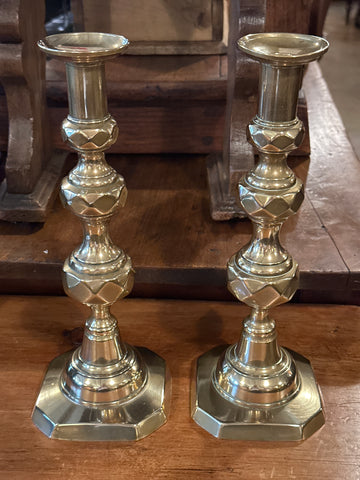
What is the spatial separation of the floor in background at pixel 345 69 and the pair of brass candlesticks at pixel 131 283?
3.87 feet

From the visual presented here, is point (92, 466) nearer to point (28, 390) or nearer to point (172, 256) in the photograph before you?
point (28, 390)

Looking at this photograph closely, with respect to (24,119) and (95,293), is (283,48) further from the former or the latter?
(24,119)

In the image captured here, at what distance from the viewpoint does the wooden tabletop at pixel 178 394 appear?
0.47m

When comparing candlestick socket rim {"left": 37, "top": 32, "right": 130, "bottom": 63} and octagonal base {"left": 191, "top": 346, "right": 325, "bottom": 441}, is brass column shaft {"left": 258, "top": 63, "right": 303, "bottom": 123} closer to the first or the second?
candlestick socket rim {"left": 37, "top": 32, "right": 130, "bottom": 63}

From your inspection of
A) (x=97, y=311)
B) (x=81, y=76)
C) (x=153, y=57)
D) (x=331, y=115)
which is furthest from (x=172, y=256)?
(x=331, y=115)

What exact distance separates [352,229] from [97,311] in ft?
1.09

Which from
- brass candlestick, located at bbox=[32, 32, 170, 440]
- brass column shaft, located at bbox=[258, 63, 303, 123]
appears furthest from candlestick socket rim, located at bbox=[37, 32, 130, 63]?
brass column shaft, located at bbox=[258, 63, 303, 123]

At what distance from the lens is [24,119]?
699 millimetres

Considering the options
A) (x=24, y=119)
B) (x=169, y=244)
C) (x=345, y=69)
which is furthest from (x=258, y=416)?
(x=345, y=69)

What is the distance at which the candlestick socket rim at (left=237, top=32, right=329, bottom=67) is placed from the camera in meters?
0.39

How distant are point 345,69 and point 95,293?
2200 millimetres

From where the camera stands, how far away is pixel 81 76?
16.3 inches

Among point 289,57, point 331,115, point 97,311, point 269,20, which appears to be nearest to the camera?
point 289,57

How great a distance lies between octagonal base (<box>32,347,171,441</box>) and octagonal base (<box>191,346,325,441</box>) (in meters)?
0.04
